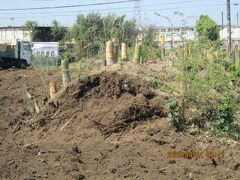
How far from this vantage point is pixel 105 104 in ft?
35.4

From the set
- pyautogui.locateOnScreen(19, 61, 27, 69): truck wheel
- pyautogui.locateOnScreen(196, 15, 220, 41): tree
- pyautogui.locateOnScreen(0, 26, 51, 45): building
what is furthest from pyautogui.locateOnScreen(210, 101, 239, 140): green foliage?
pyautogui.locateOnScreen(0, 26, 51, 45): building

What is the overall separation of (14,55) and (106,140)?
30434 mm

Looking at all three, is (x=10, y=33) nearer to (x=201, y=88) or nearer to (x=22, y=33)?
(x=22, y=33)

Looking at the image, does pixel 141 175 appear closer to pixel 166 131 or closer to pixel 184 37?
pixel 166 131

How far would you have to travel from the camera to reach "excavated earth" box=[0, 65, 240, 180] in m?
7.48

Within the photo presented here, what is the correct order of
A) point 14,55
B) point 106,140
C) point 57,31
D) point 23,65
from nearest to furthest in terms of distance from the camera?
point 106,140 → point 14,55 → point 23,65 → point 57,31

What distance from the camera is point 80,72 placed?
14211 mm

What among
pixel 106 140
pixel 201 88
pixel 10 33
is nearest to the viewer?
pixel 106 140

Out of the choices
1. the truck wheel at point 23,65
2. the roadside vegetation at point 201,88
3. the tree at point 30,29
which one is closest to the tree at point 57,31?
the tree at point 30,29

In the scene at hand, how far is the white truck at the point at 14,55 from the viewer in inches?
1498

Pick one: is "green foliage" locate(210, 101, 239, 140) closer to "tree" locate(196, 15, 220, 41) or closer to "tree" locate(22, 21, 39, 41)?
"tree" locate(196, 15, 220, 41)

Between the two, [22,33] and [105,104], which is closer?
[105,104]
